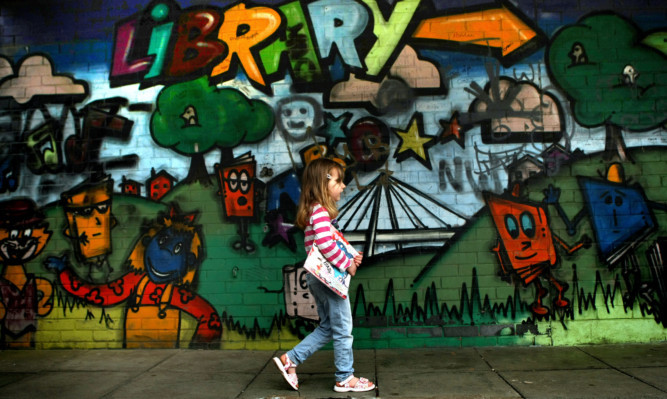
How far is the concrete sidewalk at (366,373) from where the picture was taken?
4.41 m

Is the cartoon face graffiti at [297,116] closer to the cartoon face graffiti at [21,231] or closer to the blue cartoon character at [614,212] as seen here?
the blue cartoon character at [614,212]

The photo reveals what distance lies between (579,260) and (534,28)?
95.3 inches

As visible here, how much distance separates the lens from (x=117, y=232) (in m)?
6.13

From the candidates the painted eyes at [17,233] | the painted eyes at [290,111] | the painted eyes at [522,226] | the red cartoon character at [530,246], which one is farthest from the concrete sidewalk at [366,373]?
the painted eyes at [290,111]

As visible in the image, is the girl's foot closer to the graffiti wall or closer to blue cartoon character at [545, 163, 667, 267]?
the graffiti wall

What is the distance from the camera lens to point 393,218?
5840mm

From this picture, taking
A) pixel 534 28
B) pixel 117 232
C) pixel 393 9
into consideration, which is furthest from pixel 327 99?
pixel 117 232

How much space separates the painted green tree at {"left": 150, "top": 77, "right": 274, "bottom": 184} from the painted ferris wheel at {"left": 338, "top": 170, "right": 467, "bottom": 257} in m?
1.27

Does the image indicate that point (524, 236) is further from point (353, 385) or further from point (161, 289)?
point (161, 289)

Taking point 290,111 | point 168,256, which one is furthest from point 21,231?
point 290,111

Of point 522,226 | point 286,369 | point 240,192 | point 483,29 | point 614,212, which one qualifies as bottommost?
point 286,369

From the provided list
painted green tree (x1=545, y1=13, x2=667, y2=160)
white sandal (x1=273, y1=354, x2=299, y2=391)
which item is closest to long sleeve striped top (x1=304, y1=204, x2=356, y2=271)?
white sandal (x1=273, y1=354, x2=299, y2=391)

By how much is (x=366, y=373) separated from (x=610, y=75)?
3893 millimetres

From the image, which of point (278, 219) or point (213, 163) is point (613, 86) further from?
point (213, 163)
